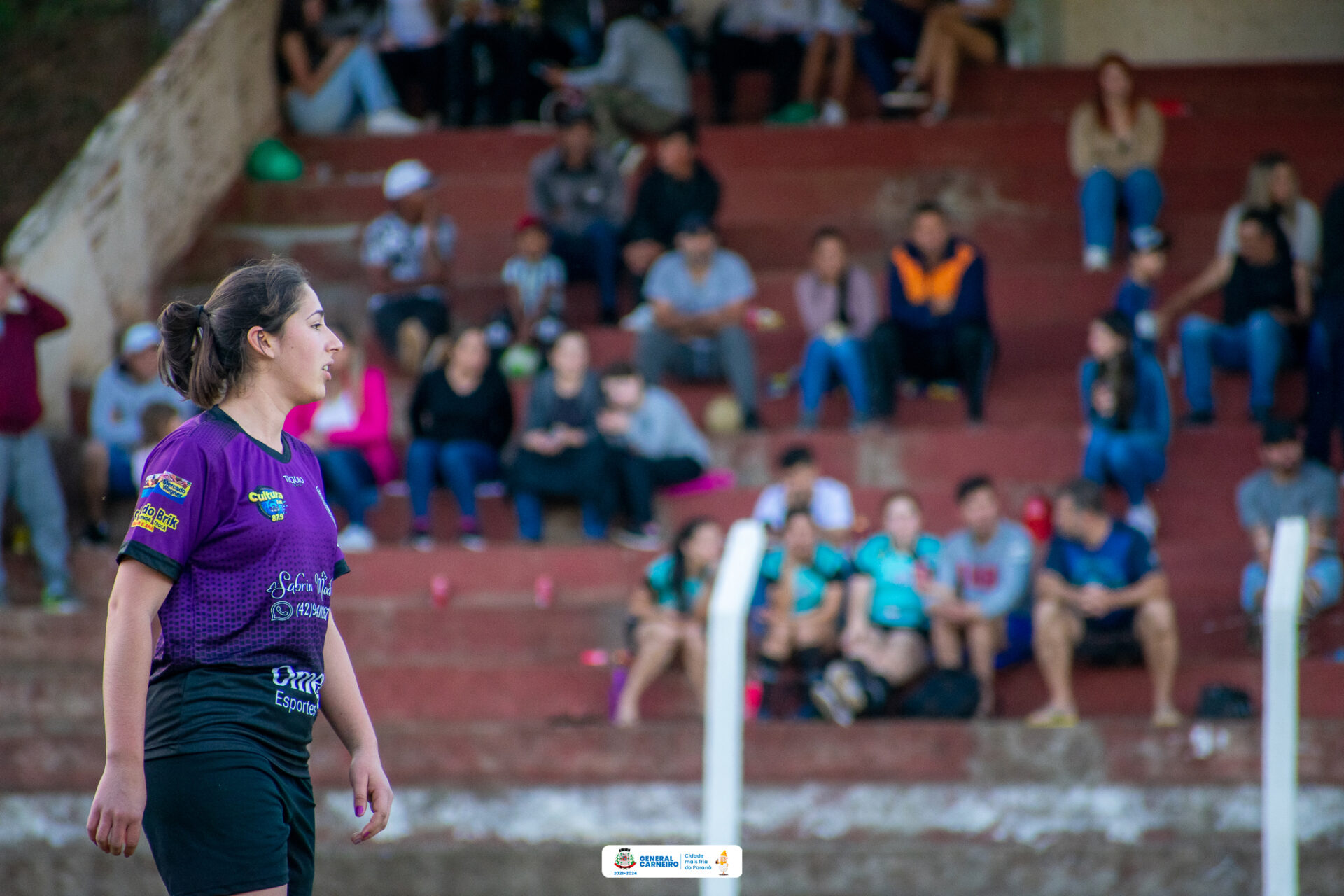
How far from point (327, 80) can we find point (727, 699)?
24.0 ft

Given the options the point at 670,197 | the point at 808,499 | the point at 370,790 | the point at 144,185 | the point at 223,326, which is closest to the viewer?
the point at 223,326

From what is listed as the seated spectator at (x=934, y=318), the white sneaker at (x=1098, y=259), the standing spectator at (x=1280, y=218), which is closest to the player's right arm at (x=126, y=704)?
the seated spectator at (x=934, y=318)

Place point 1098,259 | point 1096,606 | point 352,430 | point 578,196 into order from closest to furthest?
point 1096,606, point 352,430, point 1098,259, point 578,196

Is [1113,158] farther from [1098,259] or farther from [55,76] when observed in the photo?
[55,76]

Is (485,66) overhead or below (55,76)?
overhead

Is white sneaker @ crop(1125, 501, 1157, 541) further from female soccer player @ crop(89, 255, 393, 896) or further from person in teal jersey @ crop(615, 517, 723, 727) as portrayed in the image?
female soccer player @ crop(89, 255, 393, 896)

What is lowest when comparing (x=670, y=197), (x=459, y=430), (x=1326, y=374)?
(x=459, y=430)

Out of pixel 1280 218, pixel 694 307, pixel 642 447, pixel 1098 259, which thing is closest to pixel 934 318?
pixel 694 307

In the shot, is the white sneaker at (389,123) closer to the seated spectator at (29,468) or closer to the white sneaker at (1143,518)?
the seated spectator at (29,468)

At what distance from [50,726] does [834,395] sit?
15.4 feet

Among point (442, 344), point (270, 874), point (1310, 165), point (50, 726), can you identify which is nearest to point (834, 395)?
point (442, 344)

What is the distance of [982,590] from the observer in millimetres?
8250

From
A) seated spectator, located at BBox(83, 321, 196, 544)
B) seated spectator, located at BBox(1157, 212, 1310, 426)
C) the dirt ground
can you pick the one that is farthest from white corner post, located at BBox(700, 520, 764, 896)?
the dirt ground

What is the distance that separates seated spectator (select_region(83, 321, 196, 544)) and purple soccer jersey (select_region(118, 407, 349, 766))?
6.30m
